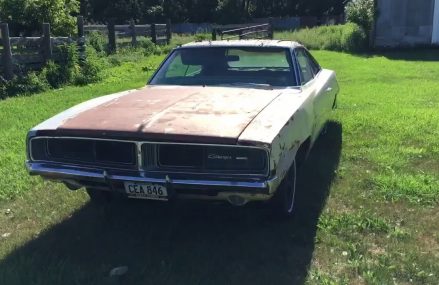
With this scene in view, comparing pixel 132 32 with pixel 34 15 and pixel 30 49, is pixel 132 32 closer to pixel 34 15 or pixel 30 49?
pixel 34 15

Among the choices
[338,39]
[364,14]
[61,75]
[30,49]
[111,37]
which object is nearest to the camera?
[30,49]

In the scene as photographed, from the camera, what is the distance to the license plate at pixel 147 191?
3.56 meters

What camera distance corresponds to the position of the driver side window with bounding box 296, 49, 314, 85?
532cm

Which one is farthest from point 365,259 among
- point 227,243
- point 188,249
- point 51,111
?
point 51,111

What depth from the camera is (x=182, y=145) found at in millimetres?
3506

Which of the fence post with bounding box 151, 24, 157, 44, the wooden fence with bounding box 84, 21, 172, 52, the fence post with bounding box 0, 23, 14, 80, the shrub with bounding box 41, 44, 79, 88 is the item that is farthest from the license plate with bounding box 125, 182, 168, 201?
the fence post with bounding box 151, 24, 157, 44

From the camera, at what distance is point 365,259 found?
3.63 m

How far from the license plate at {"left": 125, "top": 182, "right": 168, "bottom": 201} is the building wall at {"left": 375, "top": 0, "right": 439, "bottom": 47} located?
20064 mm

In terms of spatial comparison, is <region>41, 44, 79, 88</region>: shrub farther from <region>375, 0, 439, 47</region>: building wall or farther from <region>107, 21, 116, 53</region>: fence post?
<region>375, 0, 439, 47</region>: building wall

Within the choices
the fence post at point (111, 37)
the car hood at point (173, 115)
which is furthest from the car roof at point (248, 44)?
the fence post at point (111, 37)

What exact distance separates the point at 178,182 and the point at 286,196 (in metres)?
1.02

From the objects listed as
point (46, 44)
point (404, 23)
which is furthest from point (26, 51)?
point (404, 23)

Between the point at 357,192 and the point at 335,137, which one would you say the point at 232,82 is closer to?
the point at 357,192

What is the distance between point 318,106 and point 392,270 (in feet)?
7.18
